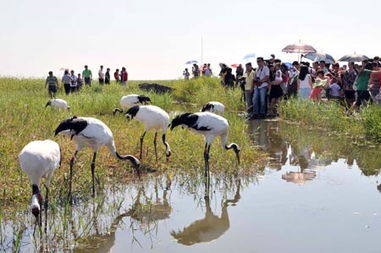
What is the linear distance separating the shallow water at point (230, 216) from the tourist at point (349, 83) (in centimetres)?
539

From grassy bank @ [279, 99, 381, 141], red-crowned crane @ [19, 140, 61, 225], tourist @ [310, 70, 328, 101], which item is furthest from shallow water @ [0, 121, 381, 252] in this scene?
A: tourist @ [310, 70, 328, 101]

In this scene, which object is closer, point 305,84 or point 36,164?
point 36,164

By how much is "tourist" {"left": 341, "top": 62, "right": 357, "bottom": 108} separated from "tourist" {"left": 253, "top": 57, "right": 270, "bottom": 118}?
2.23 metres

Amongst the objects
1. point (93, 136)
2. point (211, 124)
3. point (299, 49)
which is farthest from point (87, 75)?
point (93, 136)

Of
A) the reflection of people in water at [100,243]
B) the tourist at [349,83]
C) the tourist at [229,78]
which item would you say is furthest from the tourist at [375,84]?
the reflection of people in water at [100,243]

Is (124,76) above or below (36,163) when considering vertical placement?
above

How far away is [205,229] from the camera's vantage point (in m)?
A: 6.09

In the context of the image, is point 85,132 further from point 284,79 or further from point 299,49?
point 299,49

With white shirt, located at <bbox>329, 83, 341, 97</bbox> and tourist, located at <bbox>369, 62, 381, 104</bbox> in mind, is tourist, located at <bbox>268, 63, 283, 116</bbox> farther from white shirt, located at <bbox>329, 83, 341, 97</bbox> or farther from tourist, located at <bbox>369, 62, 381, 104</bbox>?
tourist, located at <bbox>369, 62, 381, 104</bbox>

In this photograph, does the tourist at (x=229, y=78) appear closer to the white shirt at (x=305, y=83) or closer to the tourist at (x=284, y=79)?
the tourist at (x=284, y=79)

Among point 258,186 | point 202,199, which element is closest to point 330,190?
point 258,186

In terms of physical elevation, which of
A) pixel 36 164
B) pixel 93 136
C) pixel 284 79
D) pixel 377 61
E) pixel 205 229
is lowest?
pixel 205 229

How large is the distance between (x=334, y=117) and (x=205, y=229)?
8.10 metres

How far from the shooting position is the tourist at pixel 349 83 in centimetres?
1401
